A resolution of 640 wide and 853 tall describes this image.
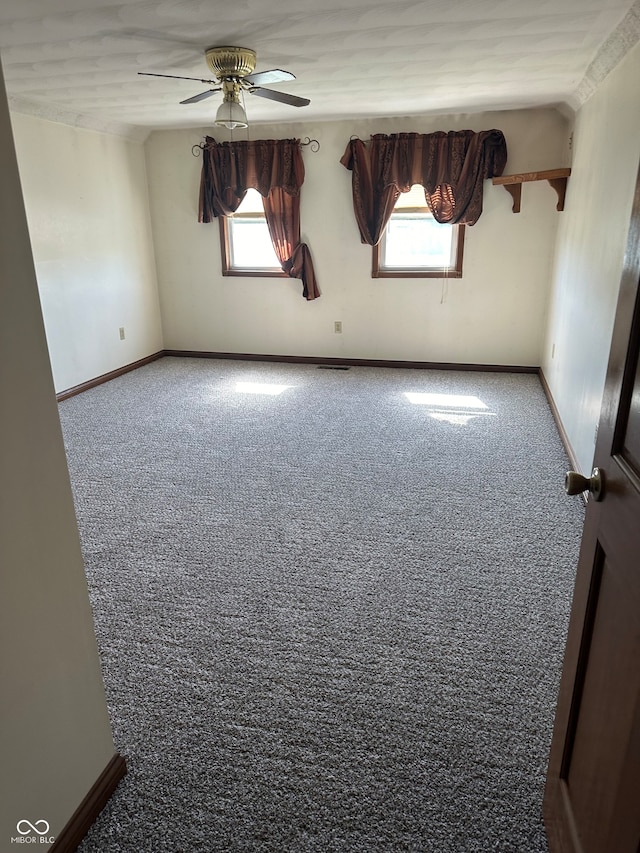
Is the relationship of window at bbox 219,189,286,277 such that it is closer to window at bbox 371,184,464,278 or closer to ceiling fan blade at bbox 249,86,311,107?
window at bbox 371,184,464,278

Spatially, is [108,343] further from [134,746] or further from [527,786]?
[527,786]

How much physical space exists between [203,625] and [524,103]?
4.54 metres

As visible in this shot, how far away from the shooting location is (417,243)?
5.35 metres

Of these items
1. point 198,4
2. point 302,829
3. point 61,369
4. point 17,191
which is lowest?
point 302,829

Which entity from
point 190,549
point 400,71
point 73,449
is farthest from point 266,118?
point 190,549

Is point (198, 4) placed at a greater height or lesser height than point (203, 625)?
greater

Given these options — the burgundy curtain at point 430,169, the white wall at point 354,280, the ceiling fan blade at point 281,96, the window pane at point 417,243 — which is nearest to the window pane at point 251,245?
the white wall at point 354,280

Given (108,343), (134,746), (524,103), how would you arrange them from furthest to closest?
(108,343) < (524,103) < (134,746)

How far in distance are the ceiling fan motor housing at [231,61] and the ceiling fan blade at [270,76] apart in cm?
5

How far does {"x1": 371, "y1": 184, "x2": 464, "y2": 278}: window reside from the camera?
5234 millimetres

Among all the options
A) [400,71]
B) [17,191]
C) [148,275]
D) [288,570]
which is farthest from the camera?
[148,275]

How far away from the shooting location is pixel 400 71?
3.45 meters

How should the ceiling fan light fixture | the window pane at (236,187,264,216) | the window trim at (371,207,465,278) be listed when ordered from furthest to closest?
the window pane at (236,187,264,216) → the window trim at (371,207,465,278) → the ceiling fan light fixture

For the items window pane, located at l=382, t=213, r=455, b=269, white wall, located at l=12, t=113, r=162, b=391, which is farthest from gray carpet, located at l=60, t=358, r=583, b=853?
window pane, located at l=382, t=213, r=455, b=269
